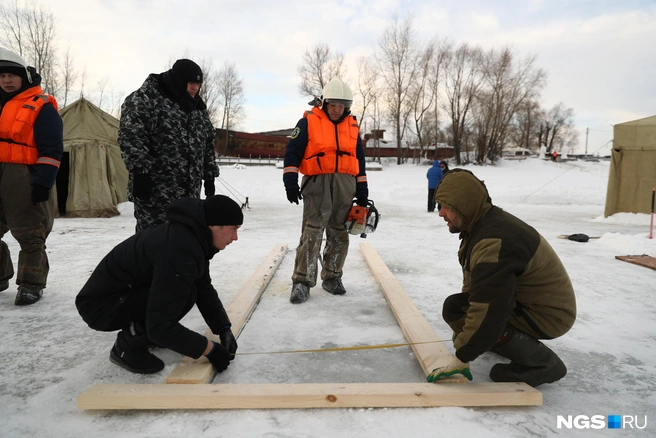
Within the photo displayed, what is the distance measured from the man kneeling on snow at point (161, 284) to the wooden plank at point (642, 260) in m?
5.04

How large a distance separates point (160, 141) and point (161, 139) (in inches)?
0.7

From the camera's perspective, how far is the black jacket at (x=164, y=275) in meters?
2.06

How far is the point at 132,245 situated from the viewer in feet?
7.37

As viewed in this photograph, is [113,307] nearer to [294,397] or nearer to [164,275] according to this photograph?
[164,275]

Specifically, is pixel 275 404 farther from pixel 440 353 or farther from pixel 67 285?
pixel 67 285

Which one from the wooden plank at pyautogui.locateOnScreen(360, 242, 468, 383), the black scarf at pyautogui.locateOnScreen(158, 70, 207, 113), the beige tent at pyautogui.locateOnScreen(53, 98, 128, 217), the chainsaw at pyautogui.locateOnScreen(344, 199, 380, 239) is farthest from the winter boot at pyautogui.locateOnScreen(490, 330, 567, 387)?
the beige tent at pyautogui.locateOnScreen(53, 98, 128, 217)

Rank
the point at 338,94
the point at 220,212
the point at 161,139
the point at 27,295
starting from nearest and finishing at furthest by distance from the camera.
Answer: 1. the point at 220,212
2. the point at 161,139
3. the point at 27,295
4. the point at 338,94

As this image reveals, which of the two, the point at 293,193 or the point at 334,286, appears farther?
the point at 334,286

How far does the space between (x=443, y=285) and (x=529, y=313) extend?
80.8 inches

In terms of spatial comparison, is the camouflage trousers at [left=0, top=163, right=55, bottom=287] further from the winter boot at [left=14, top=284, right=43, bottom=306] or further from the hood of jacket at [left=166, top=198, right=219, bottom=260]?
the hood of jacket at [left=166, top=198, right=219, bottom=260]

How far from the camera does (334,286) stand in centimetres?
389

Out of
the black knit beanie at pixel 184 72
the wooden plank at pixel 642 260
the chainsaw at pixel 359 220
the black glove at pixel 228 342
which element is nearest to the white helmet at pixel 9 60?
the black knit beanie at pixel 184 72

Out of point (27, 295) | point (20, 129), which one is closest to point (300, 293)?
point (27, 295)

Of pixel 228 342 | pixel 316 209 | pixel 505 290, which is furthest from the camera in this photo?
pixel 316 209
